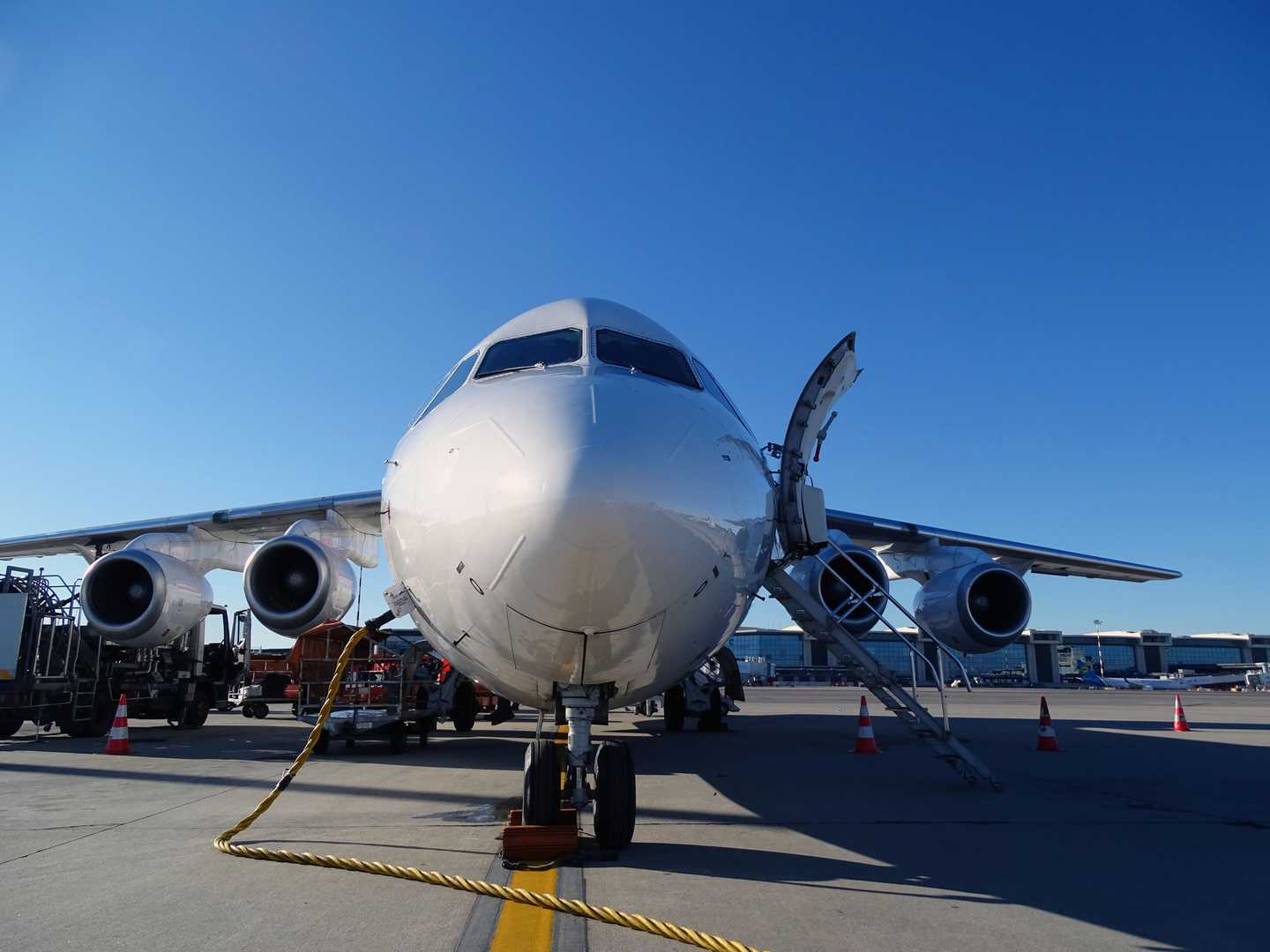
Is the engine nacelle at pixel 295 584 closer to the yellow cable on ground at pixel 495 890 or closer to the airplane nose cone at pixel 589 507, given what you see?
the yellow cable on ground at pixel 495 890

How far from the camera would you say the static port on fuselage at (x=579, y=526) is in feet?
12.0

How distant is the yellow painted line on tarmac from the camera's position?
125 inches

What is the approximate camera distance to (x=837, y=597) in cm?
1010

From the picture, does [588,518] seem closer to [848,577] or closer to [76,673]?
[848,577]

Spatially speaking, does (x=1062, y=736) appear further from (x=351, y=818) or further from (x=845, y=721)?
(x=351, y=818)

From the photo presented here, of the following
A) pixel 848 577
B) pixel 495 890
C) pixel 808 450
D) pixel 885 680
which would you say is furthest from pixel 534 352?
pixel 848 577

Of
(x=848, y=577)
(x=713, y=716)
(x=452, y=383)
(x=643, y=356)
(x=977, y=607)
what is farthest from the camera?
(x=713, y=716)

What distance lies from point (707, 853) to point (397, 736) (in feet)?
23.9

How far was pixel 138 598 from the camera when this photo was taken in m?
11.6

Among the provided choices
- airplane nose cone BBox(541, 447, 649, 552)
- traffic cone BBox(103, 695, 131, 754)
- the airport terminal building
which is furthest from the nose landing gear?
the airport terminal building

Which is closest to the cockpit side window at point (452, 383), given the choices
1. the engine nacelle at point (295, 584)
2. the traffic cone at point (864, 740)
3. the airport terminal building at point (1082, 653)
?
the engine nacelle at point (295, 584)

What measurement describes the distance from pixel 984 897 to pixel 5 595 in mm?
13830

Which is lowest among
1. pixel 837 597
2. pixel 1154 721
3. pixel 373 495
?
pixel 1154 721

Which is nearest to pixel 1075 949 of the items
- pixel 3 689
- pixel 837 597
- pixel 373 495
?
pixel 837 597
